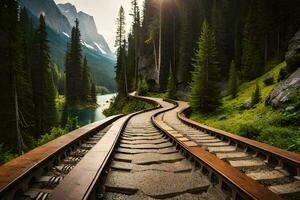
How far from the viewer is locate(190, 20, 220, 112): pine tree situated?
17453 mm

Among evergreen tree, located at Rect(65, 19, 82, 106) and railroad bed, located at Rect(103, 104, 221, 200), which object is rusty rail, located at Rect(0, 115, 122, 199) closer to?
railroad bed, located at Rect(103, 104, 221, 200)

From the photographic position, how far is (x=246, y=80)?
31.0 m

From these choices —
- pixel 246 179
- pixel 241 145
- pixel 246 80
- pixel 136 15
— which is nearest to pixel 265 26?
pixel 246 80

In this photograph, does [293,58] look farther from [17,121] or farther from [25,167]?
[17,121]

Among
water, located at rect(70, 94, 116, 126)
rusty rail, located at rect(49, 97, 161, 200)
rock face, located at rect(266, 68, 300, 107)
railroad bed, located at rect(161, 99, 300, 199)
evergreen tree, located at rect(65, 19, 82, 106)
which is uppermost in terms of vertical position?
evergreen tree, located at rect(65, 19, 82, 106)

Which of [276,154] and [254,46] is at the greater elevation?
[254,46]

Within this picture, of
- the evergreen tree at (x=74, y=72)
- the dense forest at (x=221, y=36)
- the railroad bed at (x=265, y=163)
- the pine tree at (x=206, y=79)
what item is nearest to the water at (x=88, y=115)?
the evergreen tree at (x=74, y=72)

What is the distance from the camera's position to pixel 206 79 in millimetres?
17453

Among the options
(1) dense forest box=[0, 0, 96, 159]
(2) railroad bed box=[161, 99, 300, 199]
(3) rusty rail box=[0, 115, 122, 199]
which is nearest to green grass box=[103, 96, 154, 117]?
(1) dense forest box=[0, 0, 96, 159]

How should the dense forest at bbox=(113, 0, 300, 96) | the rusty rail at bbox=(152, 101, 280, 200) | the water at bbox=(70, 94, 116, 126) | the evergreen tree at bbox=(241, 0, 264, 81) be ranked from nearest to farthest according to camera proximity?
the rusty rail at bbox=(152, 101, 280, 200), the evergreen tree at bbox=(241, 0, 264, 81), the dense forest at bbox=(113, 0, 300, 96), the water at bbox=(70, 94, 116, 126)

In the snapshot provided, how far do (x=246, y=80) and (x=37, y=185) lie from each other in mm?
32469

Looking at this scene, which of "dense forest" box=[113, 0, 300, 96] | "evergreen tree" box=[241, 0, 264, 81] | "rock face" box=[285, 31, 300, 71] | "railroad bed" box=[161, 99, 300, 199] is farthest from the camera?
"dense forest" box=[113, 0, 300, 96]

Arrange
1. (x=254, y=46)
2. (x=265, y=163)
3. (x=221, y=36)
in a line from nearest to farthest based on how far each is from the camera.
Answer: (x=265, y=163)
(x=254, y=46)
(x=221, y=36)

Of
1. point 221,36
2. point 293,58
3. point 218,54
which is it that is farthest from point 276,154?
point 221,36
